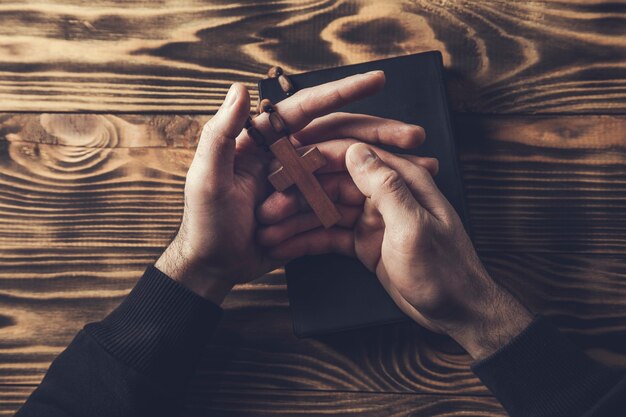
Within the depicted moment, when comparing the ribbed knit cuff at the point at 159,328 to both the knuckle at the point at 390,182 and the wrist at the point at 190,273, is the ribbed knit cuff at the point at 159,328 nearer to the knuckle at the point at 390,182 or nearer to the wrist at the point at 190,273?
the wrist at the point at 190,273

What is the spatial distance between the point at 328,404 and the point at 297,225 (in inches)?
11.4

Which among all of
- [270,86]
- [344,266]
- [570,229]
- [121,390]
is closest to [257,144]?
[270,86]

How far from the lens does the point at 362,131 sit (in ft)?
2.74

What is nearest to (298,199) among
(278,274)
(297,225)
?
(297,225)

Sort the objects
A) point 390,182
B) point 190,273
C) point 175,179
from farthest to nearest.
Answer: point 175,179
point 190,273
point 390,182

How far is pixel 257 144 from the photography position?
32.6 inches

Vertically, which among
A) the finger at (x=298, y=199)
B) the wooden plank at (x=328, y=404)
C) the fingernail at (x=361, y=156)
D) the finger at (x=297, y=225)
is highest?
the fingernail at (x=361, y=156)

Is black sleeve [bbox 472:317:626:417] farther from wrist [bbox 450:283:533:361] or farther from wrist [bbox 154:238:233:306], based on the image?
wrist [bbox 154:238:233:306]

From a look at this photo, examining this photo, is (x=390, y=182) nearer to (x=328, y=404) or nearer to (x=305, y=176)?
(x=305, y=176)

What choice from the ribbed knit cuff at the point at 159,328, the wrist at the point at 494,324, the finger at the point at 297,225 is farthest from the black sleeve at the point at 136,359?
the wrist at the point at 494,324

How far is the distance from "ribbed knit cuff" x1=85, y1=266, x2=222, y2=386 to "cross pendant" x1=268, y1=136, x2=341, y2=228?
21cm

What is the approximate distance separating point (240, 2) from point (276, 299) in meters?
0.52

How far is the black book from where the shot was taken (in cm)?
84

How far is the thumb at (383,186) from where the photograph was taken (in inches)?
28.3
